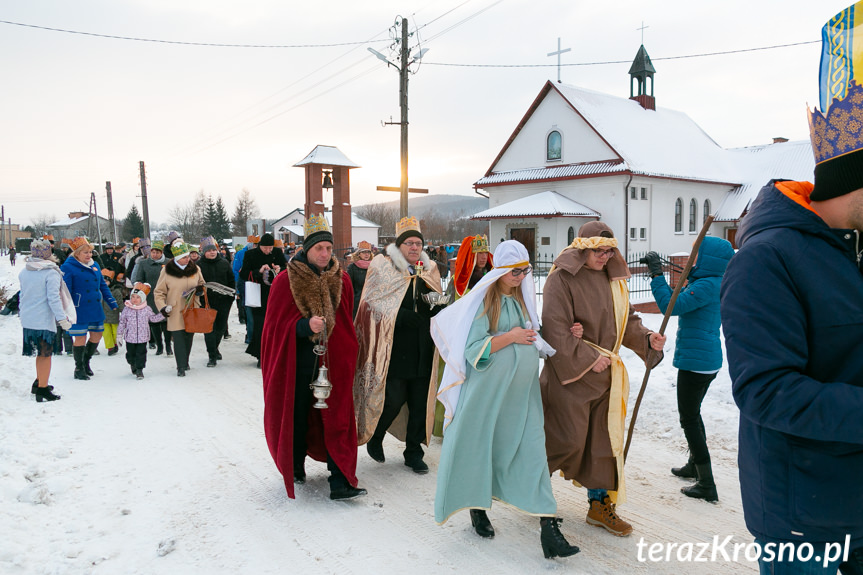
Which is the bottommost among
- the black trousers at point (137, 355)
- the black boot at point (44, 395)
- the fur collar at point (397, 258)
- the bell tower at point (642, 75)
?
the black boot at point (44, 395)

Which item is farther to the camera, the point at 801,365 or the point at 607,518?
the point at 607,518

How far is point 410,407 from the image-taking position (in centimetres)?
528

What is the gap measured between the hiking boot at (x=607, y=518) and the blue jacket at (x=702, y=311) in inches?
50.6

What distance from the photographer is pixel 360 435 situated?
16.7ft

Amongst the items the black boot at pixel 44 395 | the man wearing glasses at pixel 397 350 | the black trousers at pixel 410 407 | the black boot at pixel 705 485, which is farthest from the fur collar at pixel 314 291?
the black boot at pixel 44 395

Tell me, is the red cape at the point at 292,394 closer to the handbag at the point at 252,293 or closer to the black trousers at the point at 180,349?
the black trousers at the point at 180,349

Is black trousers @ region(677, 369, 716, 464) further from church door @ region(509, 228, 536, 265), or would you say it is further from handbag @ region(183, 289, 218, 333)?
church door @ region(509, 228, 536, 265)

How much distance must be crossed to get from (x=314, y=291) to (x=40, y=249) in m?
4.92

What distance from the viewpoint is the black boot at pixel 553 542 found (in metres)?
3.53

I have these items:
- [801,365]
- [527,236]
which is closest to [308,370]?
[801,365]

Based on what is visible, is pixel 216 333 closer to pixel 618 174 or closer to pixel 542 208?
pixel 542 208

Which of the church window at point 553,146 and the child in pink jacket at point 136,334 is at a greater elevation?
the church window at point 553,146

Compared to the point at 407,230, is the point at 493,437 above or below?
below

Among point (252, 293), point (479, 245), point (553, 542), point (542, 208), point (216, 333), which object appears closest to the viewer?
point (553, 542)
